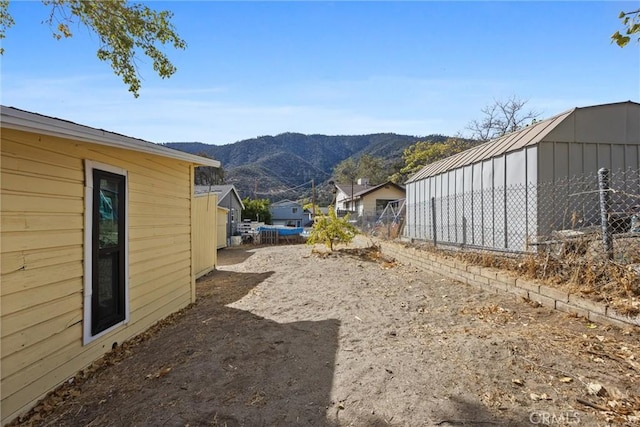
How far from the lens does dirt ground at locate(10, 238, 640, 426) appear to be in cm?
239

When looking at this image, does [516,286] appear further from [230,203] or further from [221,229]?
[230,203]

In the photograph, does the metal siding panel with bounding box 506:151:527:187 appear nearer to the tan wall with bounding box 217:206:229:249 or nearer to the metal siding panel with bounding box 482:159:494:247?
the metal siding panel with bounding box 482:159:494:247

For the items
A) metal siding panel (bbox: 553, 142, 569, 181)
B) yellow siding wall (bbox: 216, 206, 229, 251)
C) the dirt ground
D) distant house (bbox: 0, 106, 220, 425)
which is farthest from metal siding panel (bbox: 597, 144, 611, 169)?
yellow siding wall (bbox: 216, 206, 229, 251)

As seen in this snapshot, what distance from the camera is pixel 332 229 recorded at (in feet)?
38.9

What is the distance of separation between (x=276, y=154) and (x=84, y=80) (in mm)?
78678

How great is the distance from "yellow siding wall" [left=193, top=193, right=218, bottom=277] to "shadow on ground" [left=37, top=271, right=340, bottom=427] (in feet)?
15.3

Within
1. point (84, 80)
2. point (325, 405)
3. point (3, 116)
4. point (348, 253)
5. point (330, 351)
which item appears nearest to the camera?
point (3, 116)

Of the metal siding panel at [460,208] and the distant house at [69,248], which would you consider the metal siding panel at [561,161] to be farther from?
the distant house at [69,248]

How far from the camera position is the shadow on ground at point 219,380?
8.24 ft

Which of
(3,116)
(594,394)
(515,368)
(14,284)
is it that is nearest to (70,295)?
(14,284)

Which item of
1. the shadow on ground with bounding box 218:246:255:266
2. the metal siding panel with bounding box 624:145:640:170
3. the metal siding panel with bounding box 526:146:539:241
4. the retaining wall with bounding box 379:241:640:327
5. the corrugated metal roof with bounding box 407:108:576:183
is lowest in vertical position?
the shadow on ground with bounding box 218:246:255:266

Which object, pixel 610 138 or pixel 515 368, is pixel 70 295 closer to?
pixel 515 368

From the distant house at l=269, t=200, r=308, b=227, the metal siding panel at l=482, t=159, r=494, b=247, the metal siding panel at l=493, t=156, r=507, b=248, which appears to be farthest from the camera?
the distant house at l=269, t=200, r=308, b=227

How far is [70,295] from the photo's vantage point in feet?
10.8
